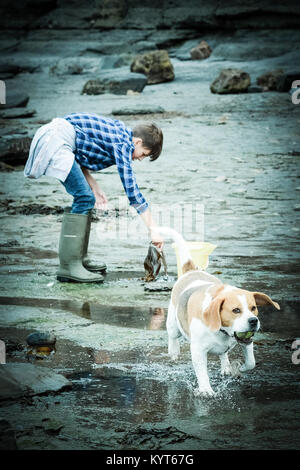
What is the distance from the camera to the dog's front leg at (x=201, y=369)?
369cm

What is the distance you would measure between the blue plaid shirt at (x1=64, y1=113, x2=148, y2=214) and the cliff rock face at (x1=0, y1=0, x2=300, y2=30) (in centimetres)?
2632

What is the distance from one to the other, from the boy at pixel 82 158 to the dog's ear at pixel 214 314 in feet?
6.21

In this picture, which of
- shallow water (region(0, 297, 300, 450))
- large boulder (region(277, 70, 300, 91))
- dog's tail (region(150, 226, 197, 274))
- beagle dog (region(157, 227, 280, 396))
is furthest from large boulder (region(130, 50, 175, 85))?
beagle dog (region(157, 227, 280, 396))

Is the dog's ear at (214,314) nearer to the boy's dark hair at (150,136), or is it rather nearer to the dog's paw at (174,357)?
the dog's paw at (174,357)

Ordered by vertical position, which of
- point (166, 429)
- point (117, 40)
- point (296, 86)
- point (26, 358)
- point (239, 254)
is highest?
point (166, 429)

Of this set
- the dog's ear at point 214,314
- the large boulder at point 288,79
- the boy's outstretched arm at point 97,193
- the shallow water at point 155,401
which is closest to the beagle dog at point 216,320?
the dog's ear at point 214,314

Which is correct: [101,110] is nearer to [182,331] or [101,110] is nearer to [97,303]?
[97,303]

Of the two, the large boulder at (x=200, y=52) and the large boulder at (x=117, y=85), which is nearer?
the large boulder at (x=117, y=85)

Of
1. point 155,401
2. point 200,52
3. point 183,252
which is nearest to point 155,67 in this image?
point 200,52

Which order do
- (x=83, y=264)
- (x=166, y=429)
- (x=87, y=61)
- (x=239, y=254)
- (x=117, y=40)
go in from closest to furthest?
(x=166, y=429) < (x=83, y=264) < (x=239, y=254) < (x=87, y=61) < (x=117, y=40)

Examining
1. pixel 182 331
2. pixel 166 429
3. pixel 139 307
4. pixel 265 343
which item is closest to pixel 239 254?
pixel 139 307

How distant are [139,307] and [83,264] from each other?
52.4 inches

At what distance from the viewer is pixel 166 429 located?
325cm

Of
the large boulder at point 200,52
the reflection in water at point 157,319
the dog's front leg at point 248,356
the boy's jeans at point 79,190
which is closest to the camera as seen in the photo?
the dog's front leg at point 248,356
